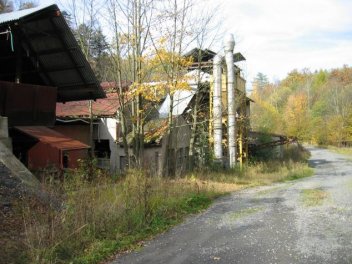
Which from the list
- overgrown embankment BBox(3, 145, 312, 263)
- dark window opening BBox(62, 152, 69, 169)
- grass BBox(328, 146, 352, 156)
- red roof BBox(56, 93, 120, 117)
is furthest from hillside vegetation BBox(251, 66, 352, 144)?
overgrown embankment BBox(3, 145, 312, 263)

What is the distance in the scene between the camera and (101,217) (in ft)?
31.0

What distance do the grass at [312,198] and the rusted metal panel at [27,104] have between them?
1077 centimetres

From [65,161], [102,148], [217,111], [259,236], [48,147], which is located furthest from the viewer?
[217,111]

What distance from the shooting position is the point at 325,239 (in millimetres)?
9344

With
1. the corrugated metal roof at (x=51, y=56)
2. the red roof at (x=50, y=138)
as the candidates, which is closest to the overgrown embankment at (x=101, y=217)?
the red roof at (x=50, y=138)

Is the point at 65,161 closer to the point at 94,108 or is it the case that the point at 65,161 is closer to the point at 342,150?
the point at 94,108

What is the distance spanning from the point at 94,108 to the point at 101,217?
711 inches

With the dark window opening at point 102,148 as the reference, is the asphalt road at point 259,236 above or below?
below

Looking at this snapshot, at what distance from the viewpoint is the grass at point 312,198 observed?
1476cm

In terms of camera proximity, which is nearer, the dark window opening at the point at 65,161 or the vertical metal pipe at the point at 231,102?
the dark window opening at the point at 65,161

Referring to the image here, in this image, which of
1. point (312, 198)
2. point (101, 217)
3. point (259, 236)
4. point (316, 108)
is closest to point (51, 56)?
point (101, 217)

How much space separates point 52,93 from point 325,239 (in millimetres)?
13269

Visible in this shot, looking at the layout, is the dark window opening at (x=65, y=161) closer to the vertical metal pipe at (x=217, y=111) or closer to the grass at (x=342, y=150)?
the vertical metal pipe at (x=217, y=111)

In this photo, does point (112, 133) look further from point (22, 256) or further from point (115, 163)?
point (22, 256)
